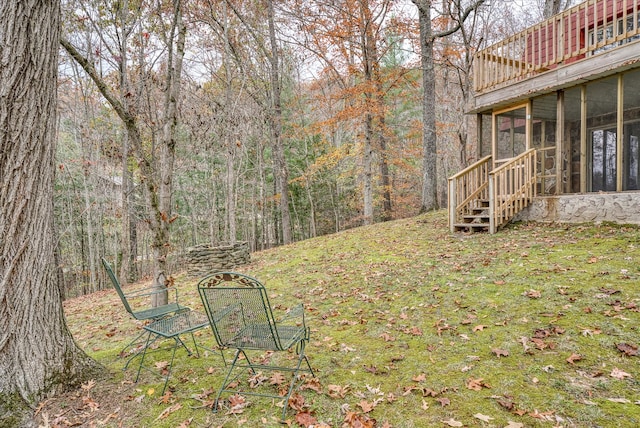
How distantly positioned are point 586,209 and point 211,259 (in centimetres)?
820

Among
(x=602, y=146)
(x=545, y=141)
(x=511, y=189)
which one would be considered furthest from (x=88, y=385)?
(x=602, y=146)

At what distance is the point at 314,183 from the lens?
18.3m

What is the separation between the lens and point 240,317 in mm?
2824

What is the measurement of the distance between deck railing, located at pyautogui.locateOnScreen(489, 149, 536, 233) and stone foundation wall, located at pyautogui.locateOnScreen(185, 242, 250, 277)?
240 inches

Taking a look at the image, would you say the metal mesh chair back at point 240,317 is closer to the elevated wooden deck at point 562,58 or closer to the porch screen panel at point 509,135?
the elevated wooden deck at point 562,58

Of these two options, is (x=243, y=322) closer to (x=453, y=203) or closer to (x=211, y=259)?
(x=211, y=259)

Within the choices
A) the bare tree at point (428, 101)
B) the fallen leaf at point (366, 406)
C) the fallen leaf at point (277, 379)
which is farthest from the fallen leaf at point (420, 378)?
the bare tree at point (428, 101)

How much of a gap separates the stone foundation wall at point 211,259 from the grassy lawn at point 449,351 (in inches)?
101

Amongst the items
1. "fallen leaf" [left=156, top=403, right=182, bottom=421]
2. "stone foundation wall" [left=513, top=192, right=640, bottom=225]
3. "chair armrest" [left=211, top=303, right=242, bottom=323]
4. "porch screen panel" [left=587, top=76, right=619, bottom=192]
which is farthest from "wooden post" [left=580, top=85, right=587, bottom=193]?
"fallen leaf" [left=156, top=403, right=182, bottom=421]

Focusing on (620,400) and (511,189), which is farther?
(511,189)

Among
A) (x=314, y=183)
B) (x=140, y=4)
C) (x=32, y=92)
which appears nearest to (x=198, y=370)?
(x=32, y=92)

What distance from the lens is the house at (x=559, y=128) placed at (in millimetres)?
6691

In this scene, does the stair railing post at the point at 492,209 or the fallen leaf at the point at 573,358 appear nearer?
the fallen leaf at the point at 573,358

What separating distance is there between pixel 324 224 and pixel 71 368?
16649mm
